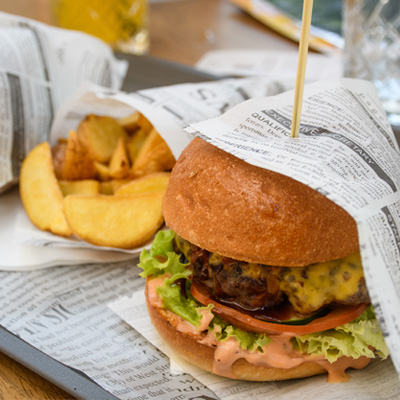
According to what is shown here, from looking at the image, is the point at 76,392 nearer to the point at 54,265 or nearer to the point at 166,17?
the point at 54,265

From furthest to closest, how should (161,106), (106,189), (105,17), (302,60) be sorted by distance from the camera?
(105,17) → (106,189) → (161,106) → (302,60)

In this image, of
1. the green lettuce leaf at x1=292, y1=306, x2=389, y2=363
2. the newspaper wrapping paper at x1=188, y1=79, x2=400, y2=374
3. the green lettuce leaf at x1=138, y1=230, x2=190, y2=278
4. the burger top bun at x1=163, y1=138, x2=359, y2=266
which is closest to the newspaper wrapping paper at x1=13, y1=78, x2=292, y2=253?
the green lettuce leaf at x1=138, y1=230, x2=190, y2=278

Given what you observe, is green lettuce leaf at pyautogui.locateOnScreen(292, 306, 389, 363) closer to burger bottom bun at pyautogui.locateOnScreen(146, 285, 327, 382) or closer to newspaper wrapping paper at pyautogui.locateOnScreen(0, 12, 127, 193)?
burger bottom bun at pyautogui.locateOnScreen(146, 285, 327, 382)

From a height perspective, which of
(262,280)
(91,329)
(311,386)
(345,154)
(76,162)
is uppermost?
(345,154)

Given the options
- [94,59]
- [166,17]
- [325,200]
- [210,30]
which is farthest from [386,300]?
[166,17]

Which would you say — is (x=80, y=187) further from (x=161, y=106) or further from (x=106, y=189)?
(x=161, y=106)

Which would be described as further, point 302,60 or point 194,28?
point 194,28

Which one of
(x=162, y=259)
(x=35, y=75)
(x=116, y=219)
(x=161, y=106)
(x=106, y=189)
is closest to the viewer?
(x=162, y=259)

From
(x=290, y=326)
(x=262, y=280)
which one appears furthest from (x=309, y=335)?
(x=262, y=280)
